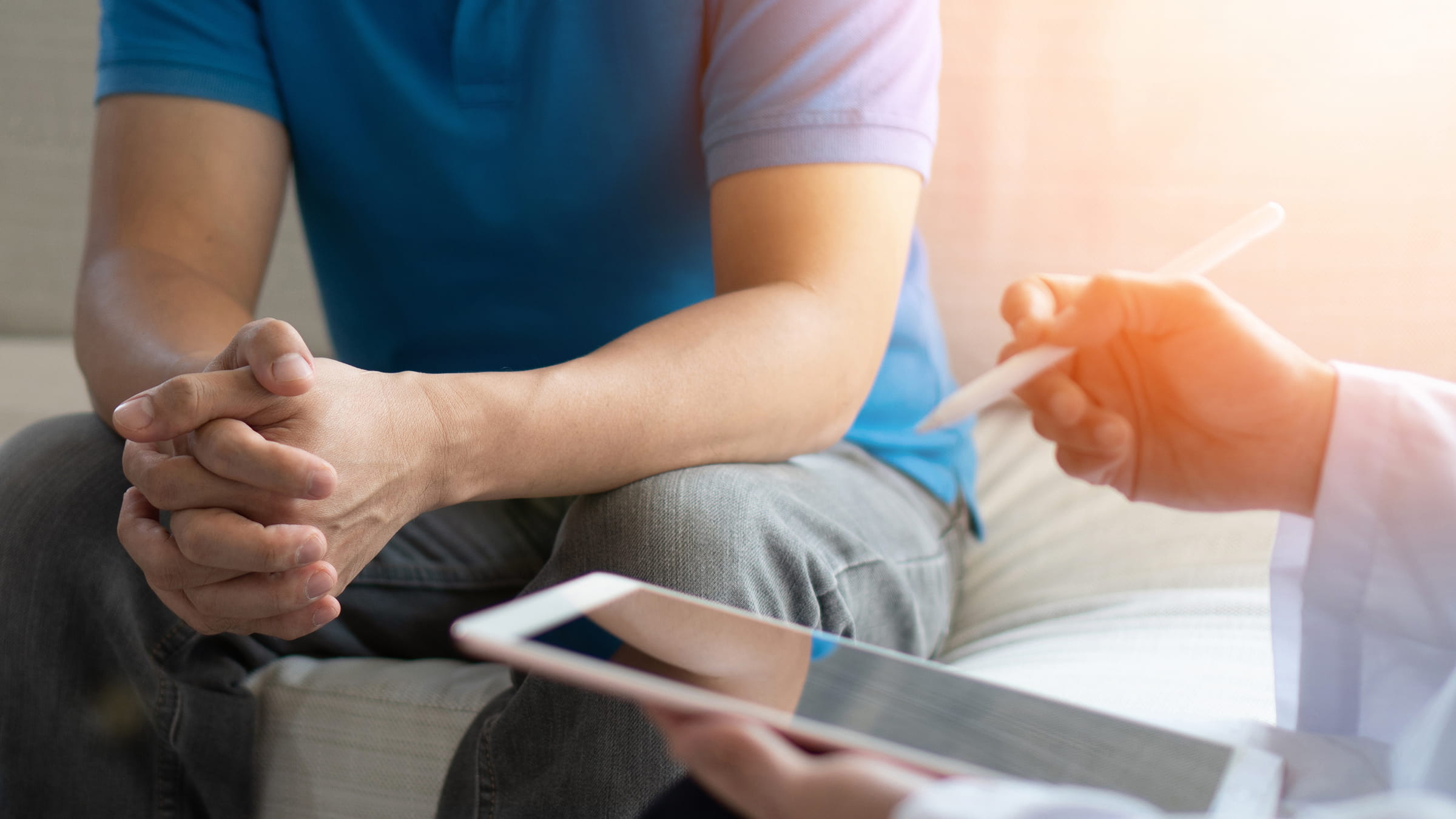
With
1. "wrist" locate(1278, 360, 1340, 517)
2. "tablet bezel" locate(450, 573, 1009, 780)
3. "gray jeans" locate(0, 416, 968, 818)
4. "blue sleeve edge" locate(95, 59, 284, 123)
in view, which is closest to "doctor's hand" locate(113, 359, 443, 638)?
"gray jeans" locate(0, 416, 968, 818)

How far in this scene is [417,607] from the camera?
700 mm

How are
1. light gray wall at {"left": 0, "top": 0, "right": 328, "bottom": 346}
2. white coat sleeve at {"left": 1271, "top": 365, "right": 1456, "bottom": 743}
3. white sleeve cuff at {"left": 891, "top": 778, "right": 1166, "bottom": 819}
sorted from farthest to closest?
light gray wall at {"left": 0, "top": 0, "right": 328, "bottom": 346} < white coat sleeve at {"left": 1271, "top": 365, "right": 1456, "bottom": 743} < white sleeve cuff at {"left": 891, "top": 778, "right": 1166, "bottom": 819}

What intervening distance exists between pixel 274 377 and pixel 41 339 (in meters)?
1.09

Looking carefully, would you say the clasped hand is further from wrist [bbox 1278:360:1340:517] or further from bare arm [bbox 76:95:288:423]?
wrist [bbox 1278:360:1340:517]

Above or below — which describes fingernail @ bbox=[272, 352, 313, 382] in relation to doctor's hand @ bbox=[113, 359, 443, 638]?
above

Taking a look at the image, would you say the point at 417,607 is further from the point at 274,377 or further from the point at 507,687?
the point at 274,377

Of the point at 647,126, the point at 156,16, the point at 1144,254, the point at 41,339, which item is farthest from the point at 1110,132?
the point at 41,339

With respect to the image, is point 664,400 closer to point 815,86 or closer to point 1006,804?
point 815,86

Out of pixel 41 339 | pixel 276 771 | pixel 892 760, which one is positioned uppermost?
pixel 892 760

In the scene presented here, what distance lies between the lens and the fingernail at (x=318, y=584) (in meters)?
0.50

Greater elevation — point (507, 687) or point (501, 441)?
point (501, 441)

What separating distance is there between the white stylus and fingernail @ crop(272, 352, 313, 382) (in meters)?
0.29

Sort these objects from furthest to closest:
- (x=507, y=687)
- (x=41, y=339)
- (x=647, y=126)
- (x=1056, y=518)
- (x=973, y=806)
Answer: (x=41, y=339), (x=1056, y=518), (x=647, y=126), (x=507, y=687), (x=973, y=806)

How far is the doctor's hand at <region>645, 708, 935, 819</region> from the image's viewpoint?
0.27 meters
